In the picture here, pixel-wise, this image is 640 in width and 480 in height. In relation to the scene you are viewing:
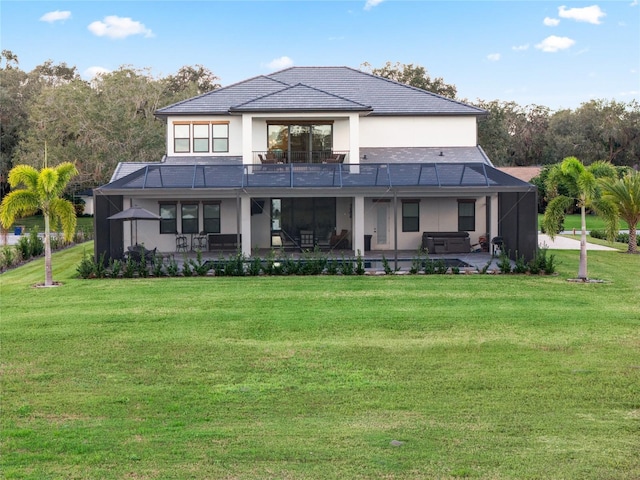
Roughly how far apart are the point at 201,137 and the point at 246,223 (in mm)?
5794

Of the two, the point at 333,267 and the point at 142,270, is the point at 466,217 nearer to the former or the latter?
the point at 333,267

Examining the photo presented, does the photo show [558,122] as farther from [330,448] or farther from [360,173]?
[330,448]

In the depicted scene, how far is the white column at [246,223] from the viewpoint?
972 inches

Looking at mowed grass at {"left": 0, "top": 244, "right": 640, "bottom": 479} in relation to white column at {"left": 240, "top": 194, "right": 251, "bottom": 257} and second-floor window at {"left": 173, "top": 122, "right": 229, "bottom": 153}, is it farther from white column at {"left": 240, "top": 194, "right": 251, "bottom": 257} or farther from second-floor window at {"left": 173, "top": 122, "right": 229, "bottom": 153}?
second-floor window at {"left": 173, "top": 122, "right": 229, "bottom": 153}

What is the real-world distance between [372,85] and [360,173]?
8716 millimetres

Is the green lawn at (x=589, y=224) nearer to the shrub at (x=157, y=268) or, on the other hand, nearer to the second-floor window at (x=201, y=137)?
the second-floor window at (x=201, y=137)

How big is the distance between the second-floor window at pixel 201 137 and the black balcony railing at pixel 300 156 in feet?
6.24

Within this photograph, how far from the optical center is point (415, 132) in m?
29.5

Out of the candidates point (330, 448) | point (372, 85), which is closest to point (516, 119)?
point (372, 85)

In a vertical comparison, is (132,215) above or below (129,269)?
above

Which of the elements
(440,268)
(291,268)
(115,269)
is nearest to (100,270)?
(115,269)

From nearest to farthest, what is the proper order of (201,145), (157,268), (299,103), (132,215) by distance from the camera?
(157,268), (132,215), (299,103), (201,145)

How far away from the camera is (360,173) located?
24344 mm

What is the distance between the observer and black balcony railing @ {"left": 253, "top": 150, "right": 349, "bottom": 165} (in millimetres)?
27547
